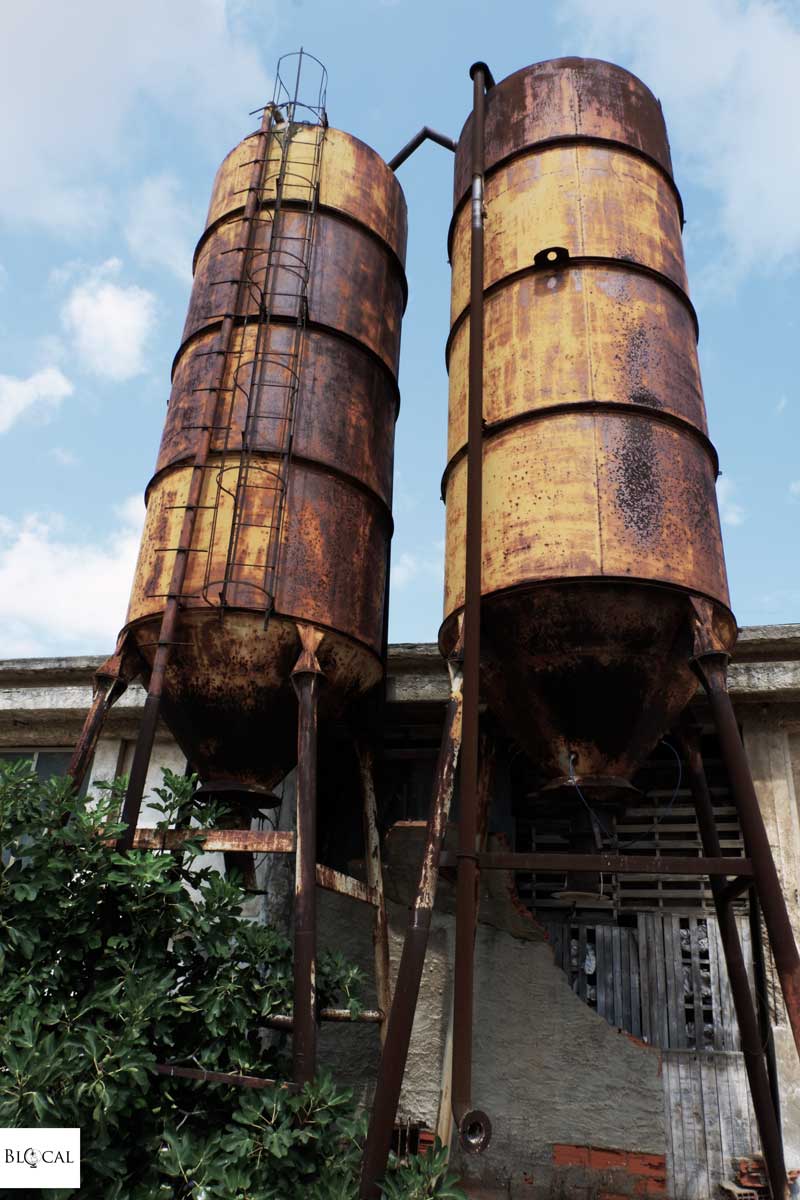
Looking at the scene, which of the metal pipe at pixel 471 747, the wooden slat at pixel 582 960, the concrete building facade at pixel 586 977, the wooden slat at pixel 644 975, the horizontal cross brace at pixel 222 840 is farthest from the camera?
the wooden slat at pixel 582 960

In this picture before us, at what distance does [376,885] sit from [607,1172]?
2487 millimetres


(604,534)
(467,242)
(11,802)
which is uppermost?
(467,242)

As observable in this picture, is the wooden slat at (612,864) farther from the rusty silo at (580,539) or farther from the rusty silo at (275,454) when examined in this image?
the rusty silo at (275,454)

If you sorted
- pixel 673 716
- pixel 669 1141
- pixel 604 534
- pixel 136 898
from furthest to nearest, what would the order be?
pixel 669 1141 < pixel 673 716 < pixel 604 534 < pixel 136 898

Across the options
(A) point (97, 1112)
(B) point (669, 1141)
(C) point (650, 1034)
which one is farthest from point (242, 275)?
(B) point (669, 1141)

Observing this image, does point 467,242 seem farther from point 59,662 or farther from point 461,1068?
point 461,1068

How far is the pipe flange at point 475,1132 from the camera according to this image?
4.71 m

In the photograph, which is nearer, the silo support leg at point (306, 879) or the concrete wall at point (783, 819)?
the silo support leg at point (306, 879)

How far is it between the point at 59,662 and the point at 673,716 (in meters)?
5.69

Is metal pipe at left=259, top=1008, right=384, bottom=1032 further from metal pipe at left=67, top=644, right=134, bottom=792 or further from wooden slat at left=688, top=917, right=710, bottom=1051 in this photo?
wooden slat at left=688, top=917, right=710, bottom=1051

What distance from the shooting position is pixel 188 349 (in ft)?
24.8

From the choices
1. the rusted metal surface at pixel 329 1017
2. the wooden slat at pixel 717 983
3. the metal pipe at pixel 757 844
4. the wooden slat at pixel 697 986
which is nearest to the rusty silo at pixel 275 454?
the rusted metal surface at pixel 329 1017

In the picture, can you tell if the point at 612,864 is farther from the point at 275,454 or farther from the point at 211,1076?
the point at 275,454

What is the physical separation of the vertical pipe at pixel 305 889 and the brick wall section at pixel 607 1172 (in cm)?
268
